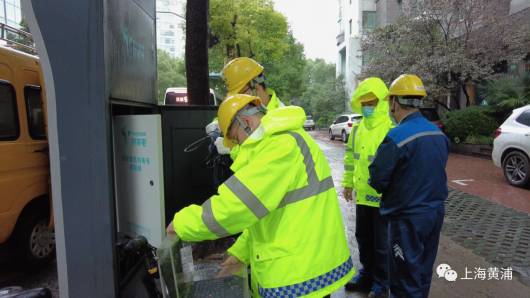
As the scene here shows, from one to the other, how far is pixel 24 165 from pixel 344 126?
16.7m

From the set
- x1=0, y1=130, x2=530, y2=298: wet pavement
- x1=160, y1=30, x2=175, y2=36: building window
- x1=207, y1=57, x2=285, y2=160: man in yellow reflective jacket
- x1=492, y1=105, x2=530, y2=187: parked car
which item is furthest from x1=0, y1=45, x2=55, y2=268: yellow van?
x1=160, y1=30, x2=175, y2=36: building window

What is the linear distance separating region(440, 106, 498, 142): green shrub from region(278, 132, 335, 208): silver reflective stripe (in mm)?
12826

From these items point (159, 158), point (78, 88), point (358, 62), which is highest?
point (358, 62)

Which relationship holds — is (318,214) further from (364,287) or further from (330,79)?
(330,79)

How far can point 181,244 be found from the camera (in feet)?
6.17

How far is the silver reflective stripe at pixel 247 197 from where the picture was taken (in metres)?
1.54

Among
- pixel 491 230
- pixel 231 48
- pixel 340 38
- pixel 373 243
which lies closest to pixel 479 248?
pixel 491 230

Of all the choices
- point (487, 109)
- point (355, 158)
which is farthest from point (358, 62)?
point (355, 158)

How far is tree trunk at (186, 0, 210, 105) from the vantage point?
5.00 meters

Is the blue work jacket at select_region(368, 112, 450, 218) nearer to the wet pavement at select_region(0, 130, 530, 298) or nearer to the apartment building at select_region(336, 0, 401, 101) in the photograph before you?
the wet pavement at select_region(0, 130, 530, 298)

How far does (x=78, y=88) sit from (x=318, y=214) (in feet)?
4.68

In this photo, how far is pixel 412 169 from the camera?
8.13 feet

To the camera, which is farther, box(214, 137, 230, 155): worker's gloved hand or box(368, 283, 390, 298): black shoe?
box(368, 283, 390, 298): black shoe

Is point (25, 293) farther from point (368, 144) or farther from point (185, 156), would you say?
point (368, 144)
